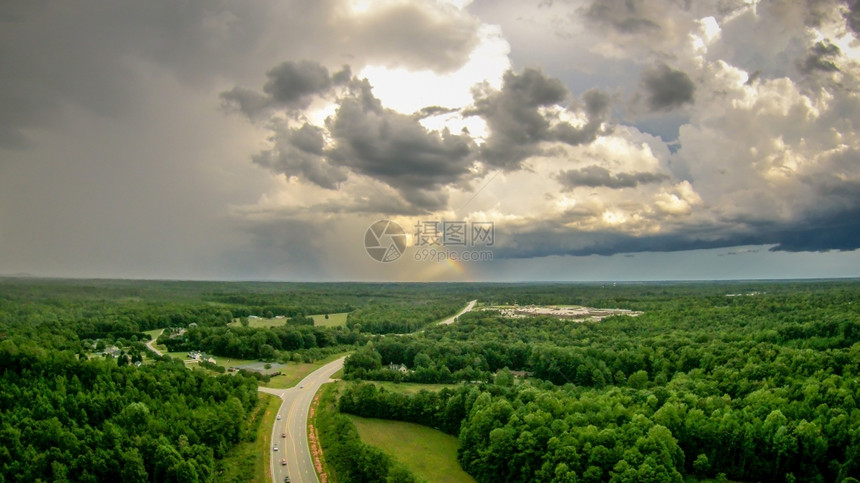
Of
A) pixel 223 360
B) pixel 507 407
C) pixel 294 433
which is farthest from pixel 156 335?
pixel 507 407

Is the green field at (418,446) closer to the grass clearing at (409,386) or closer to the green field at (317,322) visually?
the grass clearing at (409,386)

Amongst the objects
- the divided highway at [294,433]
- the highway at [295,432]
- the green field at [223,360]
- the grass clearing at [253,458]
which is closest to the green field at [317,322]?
the green field at [223,360]

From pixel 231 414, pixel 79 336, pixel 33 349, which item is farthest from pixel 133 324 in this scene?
pixel 231 414

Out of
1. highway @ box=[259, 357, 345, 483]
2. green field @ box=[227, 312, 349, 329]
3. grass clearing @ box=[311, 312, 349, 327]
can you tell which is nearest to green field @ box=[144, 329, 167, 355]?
green field @ box=[227, 312, 349, 329]

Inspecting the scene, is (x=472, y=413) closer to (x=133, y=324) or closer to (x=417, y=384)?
(x=417, y=384)

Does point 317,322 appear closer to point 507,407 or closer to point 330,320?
point 330,320

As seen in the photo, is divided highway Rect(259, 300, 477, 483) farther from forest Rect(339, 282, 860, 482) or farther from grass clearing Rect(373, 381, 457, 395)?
grass clearing Rect(373, 381, 457, 395)
